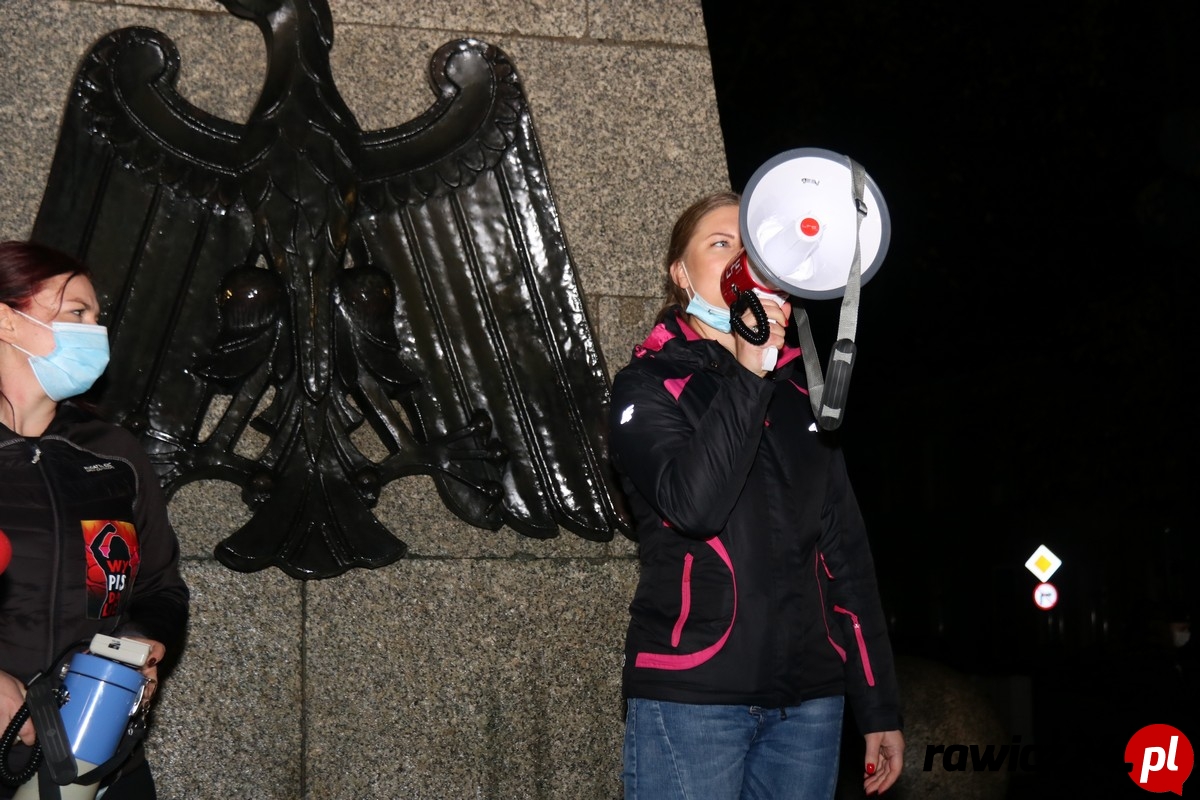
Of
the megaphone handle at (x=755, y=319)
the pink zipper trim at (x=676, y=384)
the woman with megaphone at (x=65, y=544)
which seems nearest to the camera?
the woman with megaphone at (x=65, y=544)

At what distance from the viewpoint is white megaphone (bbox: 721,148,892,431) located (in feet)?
9.75

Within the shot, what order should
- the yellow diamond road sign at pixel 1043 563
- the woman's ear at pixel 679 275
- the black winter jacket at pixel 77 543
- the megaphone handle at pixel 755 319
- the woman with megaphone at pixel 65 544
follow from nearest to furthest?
1. the woman with megaphone at pixel 65 544
2. the black winter jacket at pixel 77 543
3. the megaphone handle at pixel 755 319
4. the woman's ear at pixel 679 275
5. the yellow diamond road sign at pixel 1043 563

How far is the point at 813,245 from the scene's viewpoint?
10.2 ft

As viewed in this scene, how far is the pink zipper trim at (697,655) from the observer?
2840 millimetres

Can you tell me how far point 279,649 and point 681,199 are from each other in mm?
1879

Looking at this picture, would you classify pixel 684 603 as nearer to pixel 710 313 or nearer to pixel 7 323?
pixel 710 313

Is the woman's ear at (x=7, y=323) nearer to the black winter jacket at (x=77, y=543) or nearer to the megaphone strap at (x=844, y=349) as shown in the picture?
the black winter jacket at (x=77, y=543)

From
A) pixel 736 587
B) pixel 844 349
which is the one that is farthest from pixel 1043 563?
pixel 736 587

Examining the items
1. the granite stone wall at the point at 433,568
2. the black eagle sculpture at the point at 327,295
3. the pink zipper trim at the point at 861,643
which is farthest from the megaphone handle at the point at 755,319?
the granite stone wall at the point at 433,568

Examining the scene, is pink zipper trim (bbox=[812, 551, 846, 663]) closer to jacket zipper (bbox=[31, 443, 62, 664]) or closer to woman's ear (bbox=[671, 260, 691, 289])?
woman's ear (bbox=[671, 260, 691, 289])

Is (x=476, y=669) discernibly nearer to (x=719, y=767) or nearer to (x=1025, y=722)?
(x=719, y=767)

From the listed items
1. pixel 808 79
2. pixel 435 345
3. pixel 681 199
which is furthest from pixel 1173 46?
pixel 435 345

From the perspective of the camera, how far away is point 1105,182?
12281 mm

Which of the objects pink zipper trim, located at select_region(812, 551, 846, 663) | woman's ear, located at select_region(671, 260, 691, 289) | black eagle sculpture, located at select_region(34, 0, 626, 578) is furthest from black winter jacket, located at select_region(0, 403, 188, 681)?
pink zipper trim, located at select_region(812, 551, 846, 663)
